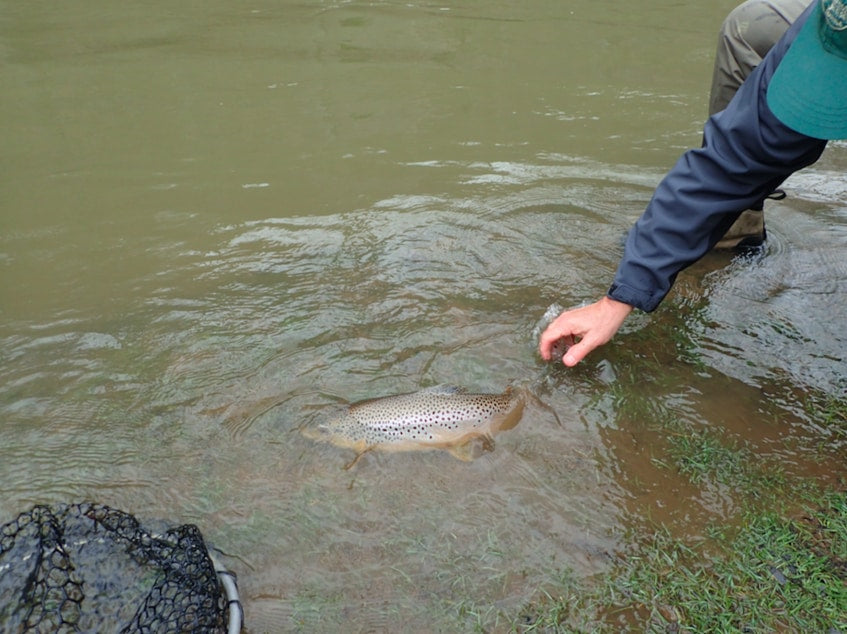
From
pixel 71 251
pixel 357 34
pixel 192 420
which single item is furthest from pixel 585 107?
pixel 192 420

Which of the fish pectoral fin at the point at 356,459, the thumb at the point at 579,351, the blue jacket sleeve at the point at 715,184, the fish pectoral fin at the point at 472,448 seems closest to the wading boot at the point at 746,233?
the blue jacket sleeve at the point at 715,184

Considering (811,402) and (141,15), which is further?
(141,15)

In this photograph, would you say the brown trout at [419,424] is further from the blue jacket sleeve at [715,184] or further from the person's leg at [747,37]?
the person's leg at [747,37]

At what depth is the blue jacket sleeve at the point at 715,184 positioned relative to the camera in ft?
9.37

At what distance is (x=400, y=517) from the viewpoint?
132 inches

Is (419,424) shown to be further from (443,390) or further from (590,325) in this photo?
(590,325)

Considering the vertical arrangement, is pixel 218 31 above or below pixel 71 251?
above

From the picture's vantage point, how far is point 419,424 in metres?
3.67

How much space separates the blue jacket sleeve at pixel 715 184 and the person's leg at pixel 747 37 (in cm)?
192

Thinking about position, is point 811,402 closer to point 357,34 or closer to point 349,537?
point 349,537

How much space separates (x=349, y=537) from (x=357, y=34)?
10.2 meters

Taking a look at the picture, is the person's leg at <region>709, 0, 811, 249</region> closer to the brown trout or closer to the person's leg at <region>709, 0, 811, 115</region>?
the person's leg at <region>709, 0, 811, 115</region>

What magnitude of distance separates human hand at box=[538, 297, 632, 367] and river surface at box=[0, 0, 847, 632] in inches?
22.7

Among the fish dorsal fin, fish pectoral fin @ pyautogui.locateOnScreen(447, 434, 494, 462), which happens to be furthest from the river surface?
the fish dorsal fin
